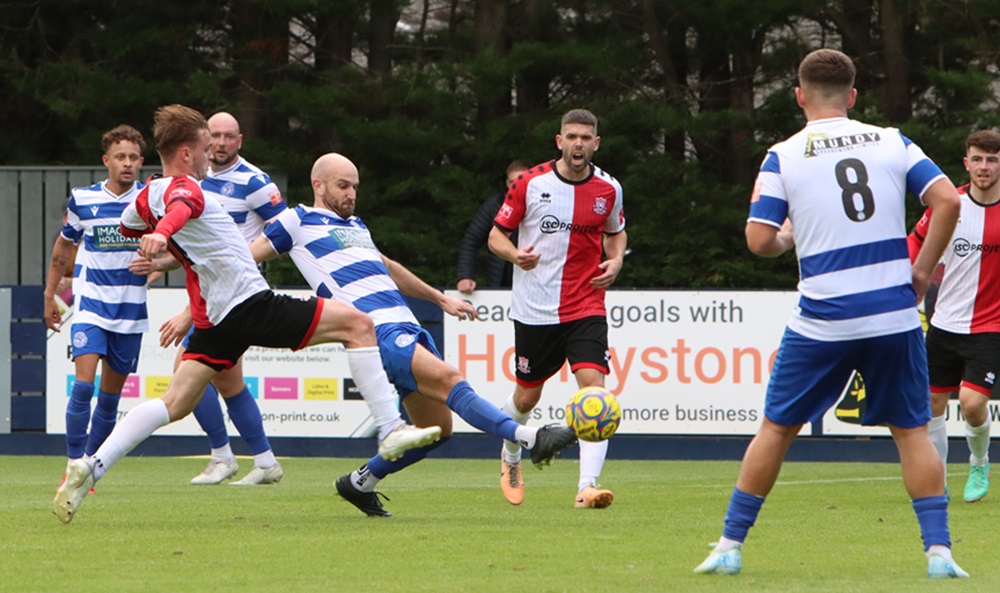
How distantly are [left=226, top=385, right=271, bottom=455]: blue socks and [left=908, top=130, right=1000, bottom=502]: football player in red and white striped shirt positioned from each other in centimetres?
408

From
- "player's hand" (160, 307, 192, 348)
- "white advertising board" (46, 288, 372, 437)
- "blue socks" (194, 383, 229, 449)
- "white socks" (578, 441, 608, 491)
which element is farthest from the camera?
"white advertising board" (46, 288, 372, 437)

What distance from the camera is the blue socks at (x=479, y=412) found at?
6.77 m

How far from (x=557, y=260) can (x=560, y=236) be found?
0.14 metres

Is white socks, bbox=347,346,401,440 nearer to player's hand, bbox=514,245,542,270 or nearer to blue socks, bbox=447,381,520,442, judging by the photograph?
blue socks, bbox=447,381,520,442

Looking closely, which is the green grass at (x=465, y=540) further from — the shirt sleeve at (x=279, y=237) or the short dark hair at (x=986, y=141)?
the short dark hair at (x=986, y=141)

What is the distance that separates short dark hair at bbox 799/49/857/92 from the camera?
5258 mm

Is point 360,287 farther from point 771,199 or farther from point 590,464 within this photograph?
point 771,199

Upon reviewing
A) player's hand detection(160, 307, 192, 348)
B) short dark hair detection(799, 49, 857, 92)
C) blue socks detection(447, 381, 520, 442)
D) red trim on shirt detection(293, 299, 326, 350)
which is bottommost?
blue socks detection(447, 381, 520, 442)

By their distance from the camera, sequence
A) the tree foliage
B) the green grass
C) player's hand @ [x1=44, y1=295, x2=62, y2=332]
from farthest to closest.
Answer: the tree foliage
player's hand @ [x1=44, y1=295, x2=62, y2=332]
the green grass

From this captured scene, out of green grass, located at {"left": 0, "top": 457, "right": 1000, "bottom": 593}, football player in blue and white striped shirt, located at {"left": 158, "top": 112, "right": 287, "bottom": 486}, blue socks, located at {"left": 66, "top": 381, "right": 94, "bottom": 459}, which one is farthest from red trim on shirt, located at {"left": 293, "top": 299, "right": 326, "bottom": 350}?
blue socks, located at {"left": 66, "top": 381, "right": 94, "bottom": 459}

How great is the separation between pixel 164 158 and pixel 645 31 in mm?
12054

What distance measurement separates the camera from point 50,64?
18.9 m

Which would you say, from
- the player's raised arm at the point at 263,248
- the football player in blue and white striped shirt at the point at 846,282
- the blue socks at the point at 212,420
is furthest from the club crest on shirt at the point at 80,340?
the football player in blue and white striped shirt at the point at 846,282

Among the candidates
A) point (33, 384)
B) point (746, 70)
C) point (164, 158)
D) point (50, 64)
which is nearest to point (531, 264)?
point (164, 158)
